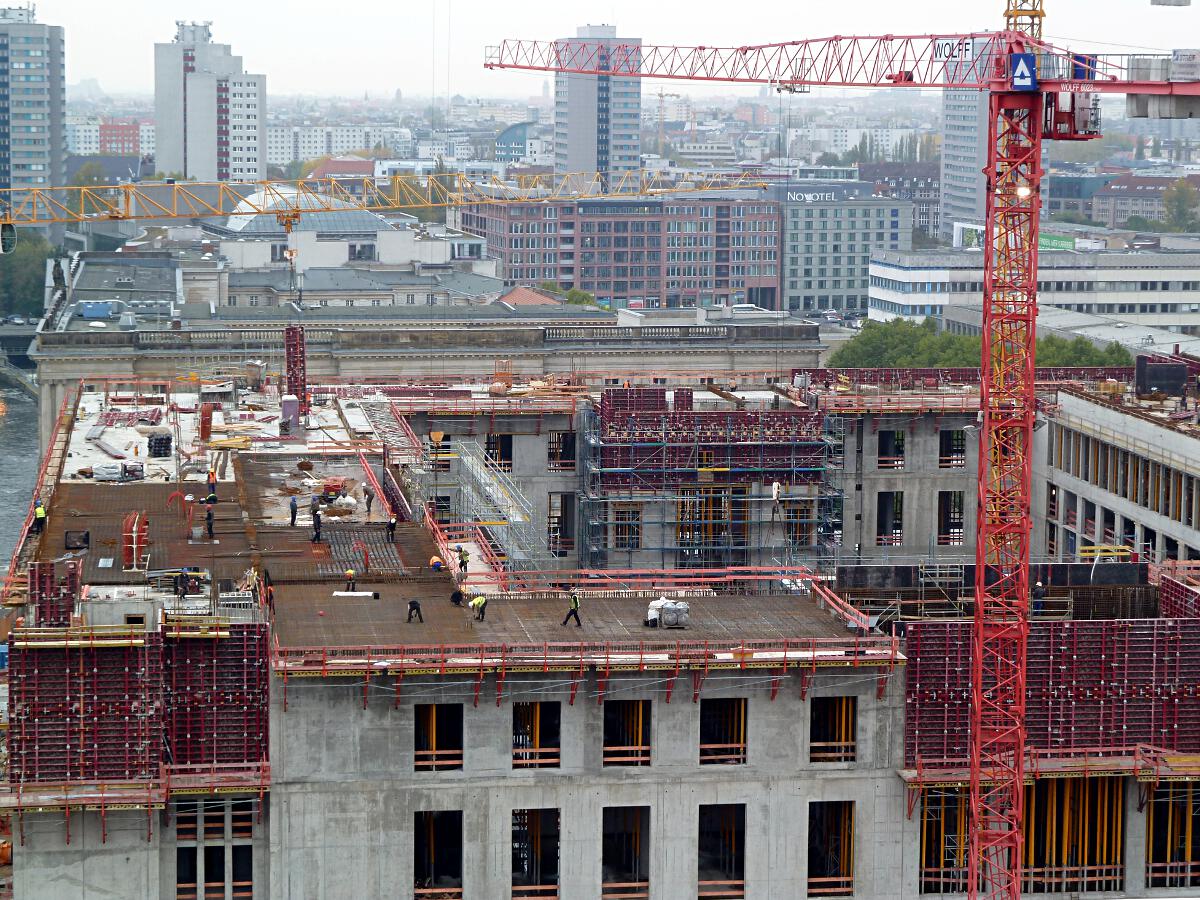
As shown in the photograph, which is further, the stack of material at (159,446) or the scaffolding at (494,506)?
the stack of material at (159,446)

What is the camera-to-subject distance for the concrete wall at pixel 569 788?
2557 inches

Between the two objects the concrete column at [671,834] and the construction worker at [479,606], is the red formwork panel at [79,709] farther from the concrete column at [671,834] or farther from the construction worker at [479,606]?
the concrete column at [671,834]

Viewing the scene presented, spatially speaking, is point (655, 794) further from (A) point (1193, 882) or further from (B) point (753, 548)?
(B) point (753, 548)

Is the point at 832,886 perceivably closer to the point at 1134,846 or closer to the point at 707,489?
the point at 1134,846

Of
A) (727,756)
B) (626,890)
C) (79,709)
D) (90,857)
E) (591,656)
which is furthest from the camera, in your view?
(626,890)

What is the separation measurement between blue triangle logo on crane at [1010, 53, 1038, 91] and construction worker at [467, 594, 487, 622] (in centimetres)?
2005

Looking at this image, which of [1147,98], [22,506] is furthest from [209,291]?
[1147,98]

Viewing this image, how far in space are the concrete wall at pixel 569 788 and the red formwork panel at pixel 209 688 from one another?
41.1 inches

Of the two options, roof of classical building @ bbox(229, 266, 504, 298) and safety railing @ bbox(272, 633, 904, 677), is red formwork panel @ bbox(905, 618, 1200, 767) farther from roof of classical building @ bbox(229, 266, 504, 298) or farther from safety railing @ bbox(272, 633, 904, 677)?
roof of classical building @ bbox(229, 266, 504, 298)

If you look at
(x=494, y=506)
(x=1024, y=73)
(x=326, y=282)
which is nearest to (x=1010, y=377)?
(x=1024, y=73)

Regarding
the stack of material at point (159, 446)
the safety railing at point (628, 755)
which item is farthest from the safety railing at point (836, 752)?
the stack of material at point (159, 446)

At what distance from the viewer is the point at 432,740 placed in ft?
216

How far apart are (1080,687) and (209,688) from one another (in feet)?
76.0

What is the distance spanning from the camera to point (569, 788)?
6619 cm
